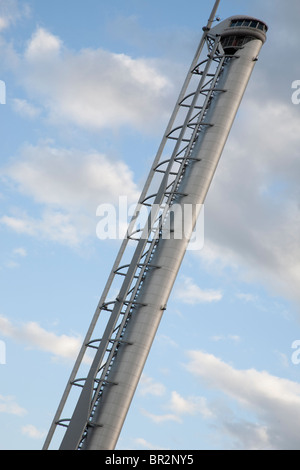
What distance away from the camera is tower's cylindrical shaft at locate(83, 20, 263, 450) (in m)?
90.4

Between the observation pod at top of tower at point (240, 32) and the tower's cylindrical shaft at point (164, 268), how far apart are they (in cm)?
58

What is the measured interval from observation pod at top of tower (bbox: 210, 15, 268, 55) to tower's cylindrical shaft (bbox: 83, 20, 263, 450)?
0.58m

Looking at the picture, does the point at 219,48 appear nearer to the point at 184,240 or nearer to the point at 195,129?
the point at 195,129

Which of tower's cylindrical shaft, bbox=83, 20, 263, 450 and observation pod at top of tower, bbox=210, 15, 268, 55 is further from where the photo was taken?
observation pod at top of tower, bbox=210, 15, 268, 55

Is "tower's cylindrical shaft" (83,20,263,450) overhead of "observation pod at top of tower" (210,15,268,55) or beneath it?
beneath

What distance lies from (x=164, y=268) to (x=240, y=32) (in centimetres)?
3706

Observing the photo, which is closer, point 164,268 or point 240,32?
point 164,268

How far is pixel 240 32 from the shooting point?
359ft

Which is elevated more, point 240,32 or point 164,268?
point 240,32

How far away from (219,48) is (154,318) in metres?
40.7

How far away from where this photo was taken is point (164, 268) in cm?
9656

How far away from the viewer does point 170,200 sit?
99.9 meters
